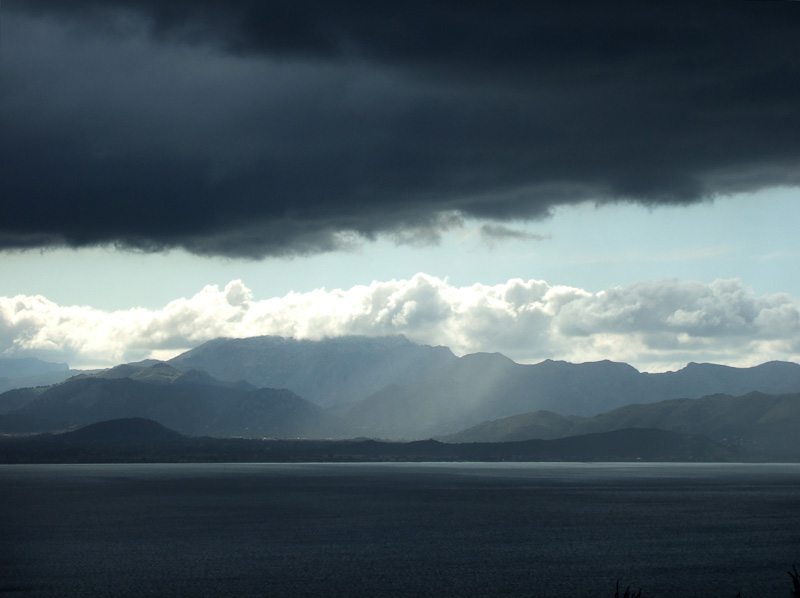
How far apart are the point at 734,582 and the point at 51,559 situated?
109 meters

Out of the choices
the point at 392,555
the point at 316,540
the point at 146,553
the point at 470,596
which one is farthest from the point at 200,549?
the point at 470,596

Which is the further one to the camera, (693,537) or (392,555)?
(693,537)

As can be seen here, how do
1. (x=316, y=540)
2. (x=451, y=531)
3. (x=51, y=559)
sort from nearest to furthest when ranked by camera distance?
(x=51, y=559), (x=316, y=540), (x=451, y=531)

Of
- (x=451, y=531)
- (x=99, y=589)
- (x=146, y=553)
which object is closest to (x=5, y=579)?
(x=99, y=589)

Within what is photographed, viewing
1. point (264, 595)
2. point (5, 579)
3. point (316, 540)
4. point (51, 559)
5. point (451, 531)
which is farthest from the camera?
point (451, 531)

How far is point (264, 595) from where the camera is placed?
112 metres

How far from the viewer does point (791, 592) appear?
115 meters

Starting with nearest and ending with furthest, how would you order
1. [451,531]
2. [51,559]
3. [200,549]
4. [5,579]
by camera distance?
[5,579]
[51,559]
[200,549]
[451,531]

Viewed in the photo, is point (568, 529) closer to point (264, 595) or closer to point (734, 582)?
point (734, 582)

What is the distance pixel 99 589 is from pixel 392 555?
172ft

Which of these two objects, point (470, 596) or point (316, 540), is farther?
point (316, 540)

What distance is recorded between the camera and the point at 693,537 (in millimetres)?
179875

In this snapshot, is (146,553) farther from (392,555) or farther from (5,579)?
(392,555)

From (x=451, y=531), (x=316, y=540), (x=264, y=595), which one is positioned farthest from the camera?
(x=451, y=531)
